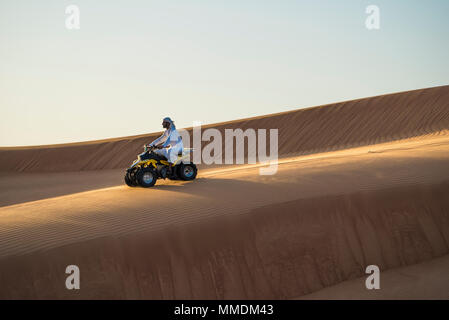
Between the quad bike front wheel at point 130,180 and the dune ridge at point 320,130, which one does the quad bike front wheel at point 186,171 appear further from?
the dune ridge at point 320,130

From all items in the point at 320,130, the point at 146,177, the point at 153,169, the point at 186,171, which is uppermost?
the point at 320,130

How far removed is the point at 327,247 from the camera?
7422 mm

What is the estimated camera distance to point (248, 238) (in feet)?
23.7

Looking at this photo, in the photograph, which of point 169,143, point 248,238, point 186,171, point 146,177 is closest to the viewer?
point 248,238

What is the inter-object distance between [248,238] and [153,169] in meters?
4.24

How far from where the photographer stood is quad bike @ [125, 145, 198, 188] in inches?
411

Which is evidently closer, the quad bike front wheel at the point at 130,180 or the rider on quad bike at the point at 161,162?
the rider on quad bike at the point at 161,162

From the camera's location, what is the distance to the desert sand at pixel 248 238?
6.07 m

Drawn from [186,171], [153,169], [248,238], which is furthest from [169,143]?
[248,238]

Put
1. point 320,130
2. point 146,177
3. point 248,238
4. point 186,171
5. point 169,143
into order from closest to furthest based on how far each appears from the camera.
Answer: point 248,238, point 146,177, point 169,143, point 186,171, point 320,130

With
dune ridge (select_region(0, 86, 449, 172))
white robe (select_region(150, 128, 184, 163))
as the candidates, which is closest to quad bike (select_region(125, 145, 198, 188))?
white robe (select_region(150, 128, 184, 163))

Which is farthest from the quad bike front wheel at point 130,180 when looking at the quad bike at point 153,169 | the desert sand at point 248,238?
the desert sand at point 248,238

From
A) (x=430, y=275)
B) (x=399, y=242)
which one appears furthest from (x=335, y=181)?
(x=430, y=275)

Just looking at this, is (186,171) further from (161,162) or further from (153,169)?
(153,169)
